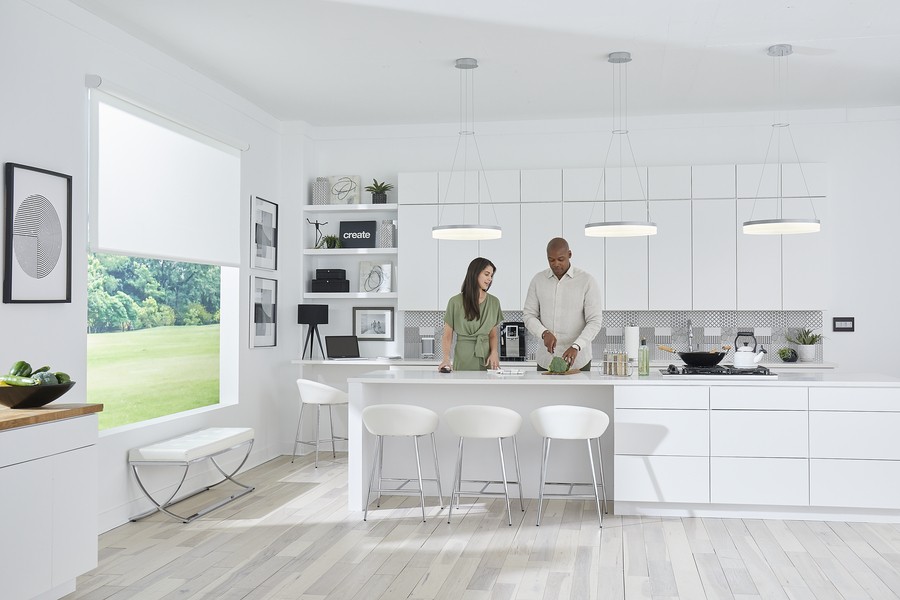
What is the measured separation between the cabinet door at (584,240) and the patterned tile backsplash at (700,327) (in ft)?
1.55

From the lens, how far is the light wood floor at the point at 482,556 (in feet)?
12.5

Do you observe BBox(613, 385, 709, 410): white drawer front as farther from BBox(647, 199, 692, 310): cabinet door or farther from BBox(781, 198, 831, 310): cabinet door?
BBox(781, 198, 831, 310): cabinet door

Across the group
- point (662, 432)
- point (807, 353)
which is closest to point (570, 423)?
point (662, 432)

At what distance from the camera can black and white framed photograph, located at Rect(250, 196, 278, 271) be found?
714cm

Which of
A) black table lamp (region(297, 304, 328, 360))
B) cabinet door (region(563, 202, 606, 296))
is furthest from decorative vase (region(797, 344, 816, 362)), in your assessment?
black table lamp (region(297, 304, 328, 360))

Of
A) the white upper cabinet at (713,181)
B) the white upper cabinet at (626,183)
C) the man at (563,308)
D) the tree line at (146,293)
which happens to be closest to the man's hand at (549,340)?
the man at (563,308)

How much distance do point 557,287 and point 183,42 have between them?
10.1 ft

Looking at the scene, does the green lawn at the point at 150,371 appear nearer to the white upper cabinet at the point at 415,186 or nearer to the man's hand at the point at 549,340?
the white upper cabinet at the point at 415,186

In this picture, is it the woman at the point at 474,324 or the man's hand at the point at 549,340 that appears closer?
the man's hand at the point at 549,340

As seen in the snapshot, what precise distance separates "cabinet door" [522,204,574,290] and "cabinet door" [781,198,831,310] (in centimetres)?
200

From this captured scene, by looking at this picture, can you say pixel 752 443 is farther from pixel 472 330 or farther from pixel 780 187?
pixel 780 187

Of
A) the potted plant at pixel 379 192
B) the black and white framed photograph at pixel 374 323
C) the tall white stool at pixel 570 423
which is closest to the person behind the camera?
the tall white stool at pixel 570 423

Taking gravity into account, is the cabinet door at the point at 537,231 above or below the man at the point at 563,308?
above

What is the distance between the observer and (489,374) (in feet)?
17.6
